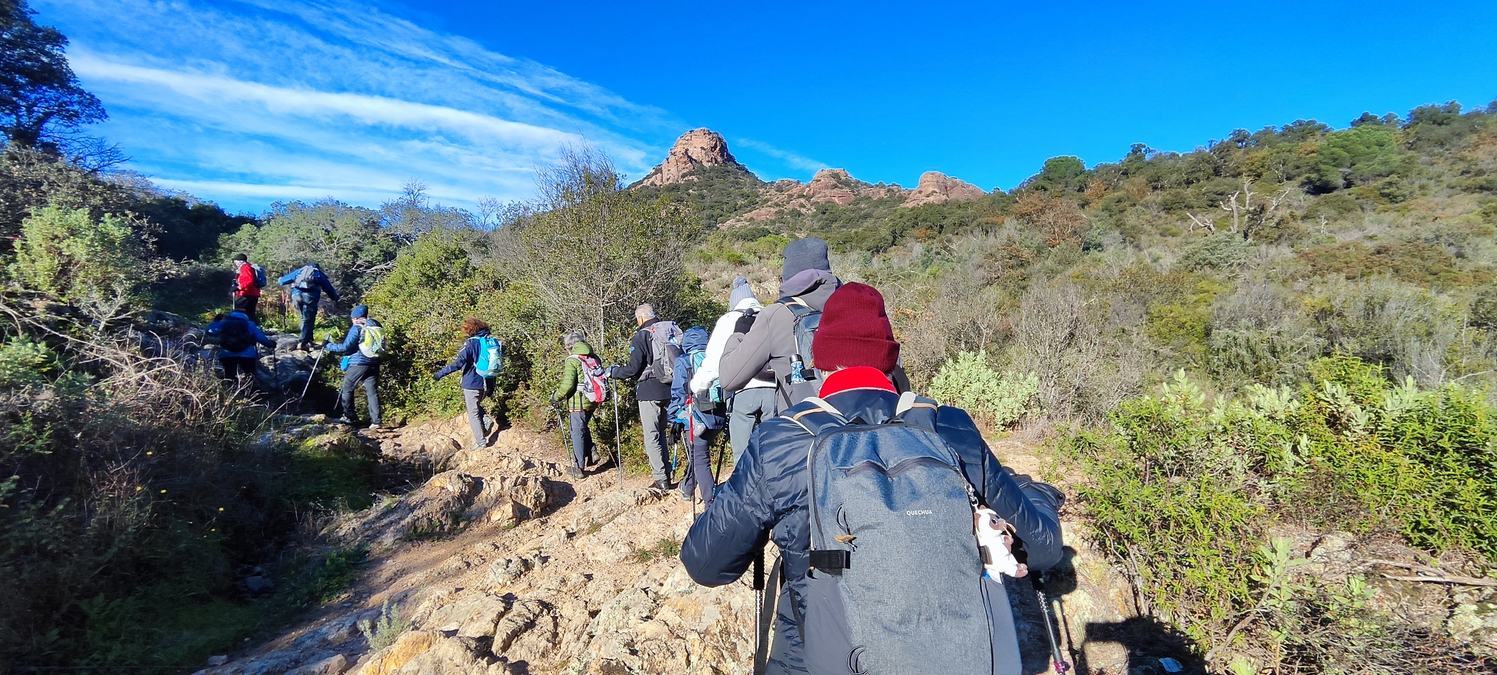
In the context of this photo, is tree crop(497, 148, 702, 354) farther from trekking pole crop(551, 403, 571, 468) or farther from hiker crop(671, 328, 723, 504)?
hiker crop(671, 328, 723, 504)

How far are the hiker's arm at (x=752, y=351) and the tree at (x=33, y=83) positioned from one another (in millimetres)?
18365

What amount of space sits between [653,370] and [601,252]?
15.2 ft

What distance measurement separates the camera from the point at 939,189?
51.5 metres

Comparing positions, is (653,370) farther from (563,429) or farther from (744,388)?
(563,429)

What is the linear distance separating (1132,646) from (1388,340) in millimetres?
8166

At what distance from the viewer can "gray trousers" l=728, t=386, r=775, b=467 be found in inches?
144

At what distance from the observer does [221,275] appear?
47.1ft

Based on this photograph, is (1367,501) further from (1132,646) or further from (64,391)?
(64,391)

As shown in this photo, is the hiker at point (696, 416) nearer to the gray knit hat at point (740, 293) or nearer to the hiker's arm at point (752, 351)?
the gray knit hat at point (740, 293)

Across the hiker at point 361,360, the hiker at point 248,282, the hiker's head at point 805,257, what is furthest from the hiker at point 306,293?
the hiker's head at point 805,257

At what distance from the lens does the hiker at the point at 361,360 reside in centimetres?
745

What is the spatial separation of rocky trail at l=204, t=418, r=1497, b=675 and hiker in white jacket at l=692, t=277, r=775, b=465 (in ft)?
3.07

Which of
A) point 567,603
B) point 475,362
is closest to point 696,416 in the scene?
point 567,603

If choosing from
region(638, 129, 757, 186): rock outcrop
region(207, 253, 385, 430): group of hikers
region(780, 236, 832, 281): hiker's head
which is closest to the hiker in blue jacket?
region(207, 253, 385, 430): group of hikers
